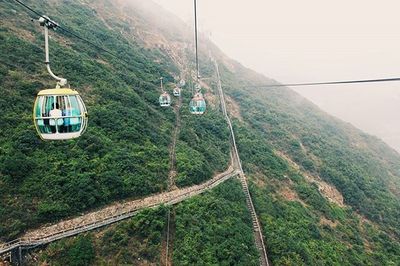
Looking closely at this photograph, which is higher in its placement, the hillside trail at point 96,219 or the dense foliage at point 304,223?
the hillside trail at point 96,219

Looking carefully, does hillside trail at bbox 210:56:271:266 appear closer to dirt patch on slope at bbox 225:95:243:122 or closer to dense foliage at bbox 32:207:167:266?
dirt patch on slope at bbox 225:95:243:122

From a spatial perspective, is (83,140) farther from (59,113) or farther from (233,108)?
(233,108)

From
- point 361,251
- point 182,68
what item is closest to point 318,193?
point 361,251

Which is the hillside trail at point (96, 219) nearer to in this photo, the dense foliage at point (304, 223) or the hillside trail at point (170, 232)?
the hillside trail at point (170, 232)

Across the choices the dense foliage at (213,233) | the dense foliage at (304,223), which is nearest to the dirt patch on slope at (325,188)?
the dense foliage at (304,223)

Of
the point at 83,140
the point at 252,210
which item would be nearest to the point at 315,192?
the point at 252,210

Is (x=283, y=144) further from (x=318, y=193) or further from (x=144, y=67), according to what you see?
(x=144, y=67)
